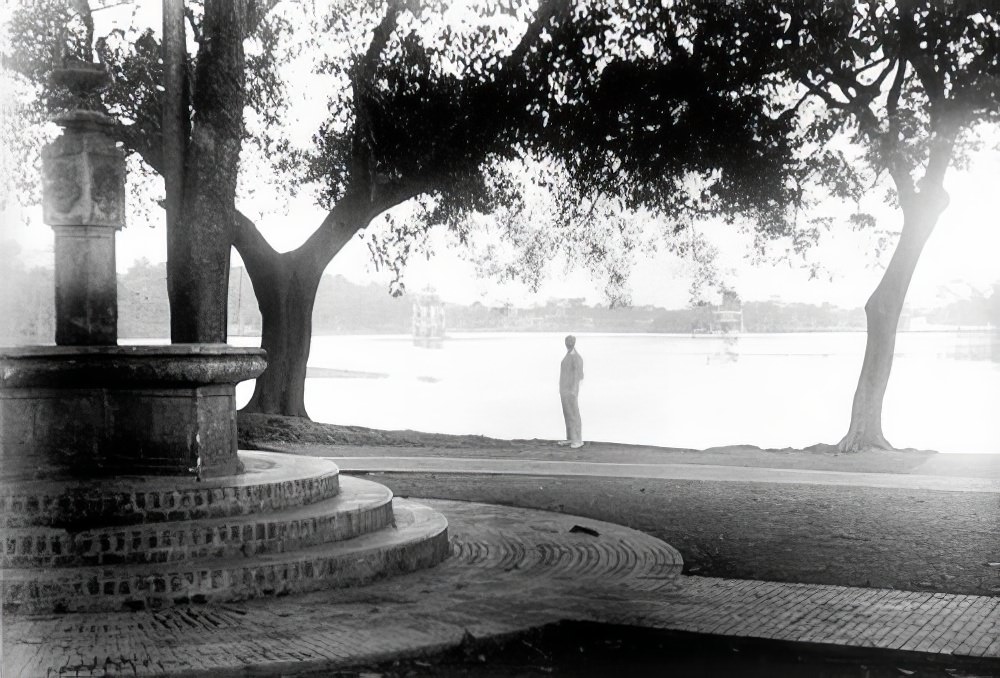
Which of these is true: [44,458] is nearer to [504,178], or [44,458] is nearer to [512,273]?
[504,178]

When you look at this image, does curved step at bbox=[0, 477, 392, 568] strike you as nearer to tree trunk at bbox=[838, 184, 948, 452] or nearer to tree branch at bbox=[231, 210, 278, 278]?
tree branch at bbox=[231, 210, 278, 278]

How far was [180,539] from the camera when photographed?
19.1 ft

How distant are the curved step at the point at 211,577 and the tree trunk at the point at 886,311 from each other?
12.2 m

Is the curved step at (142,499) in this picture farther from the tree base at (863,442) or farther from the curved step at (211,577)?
the tree base at (863,442)

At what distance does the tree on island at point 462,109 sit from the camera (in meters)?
16.0

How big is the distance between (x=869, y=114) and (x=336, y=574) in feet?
44.6

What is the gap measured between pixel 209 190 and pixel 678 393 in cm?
5823

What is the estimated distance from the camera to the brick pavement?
180 inches

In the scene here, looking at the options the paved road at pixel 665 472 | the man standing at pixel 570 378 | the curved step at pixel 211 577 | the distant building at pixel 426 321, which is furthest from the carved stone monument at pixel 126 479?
the distant building at pixel 426 321

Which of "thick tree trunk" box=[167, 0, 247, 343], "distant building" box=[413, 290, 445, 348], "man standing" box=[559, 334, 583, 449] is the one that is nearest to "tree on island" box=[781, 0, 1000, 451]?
"man standing" box=[559, 334, 583, 449]

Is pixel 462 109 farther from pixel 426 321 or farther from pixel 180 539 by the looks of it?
pixel 426 321

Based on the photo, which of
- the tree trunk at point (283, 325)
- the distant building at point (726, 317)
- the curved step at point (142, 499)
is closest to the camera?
the curved step at point (142, 499)

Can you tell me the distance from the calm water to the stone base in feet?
50.1

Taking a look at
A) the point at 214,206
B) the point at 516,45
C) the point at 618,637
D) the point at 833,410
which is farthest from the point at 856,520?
the point at 833,410
